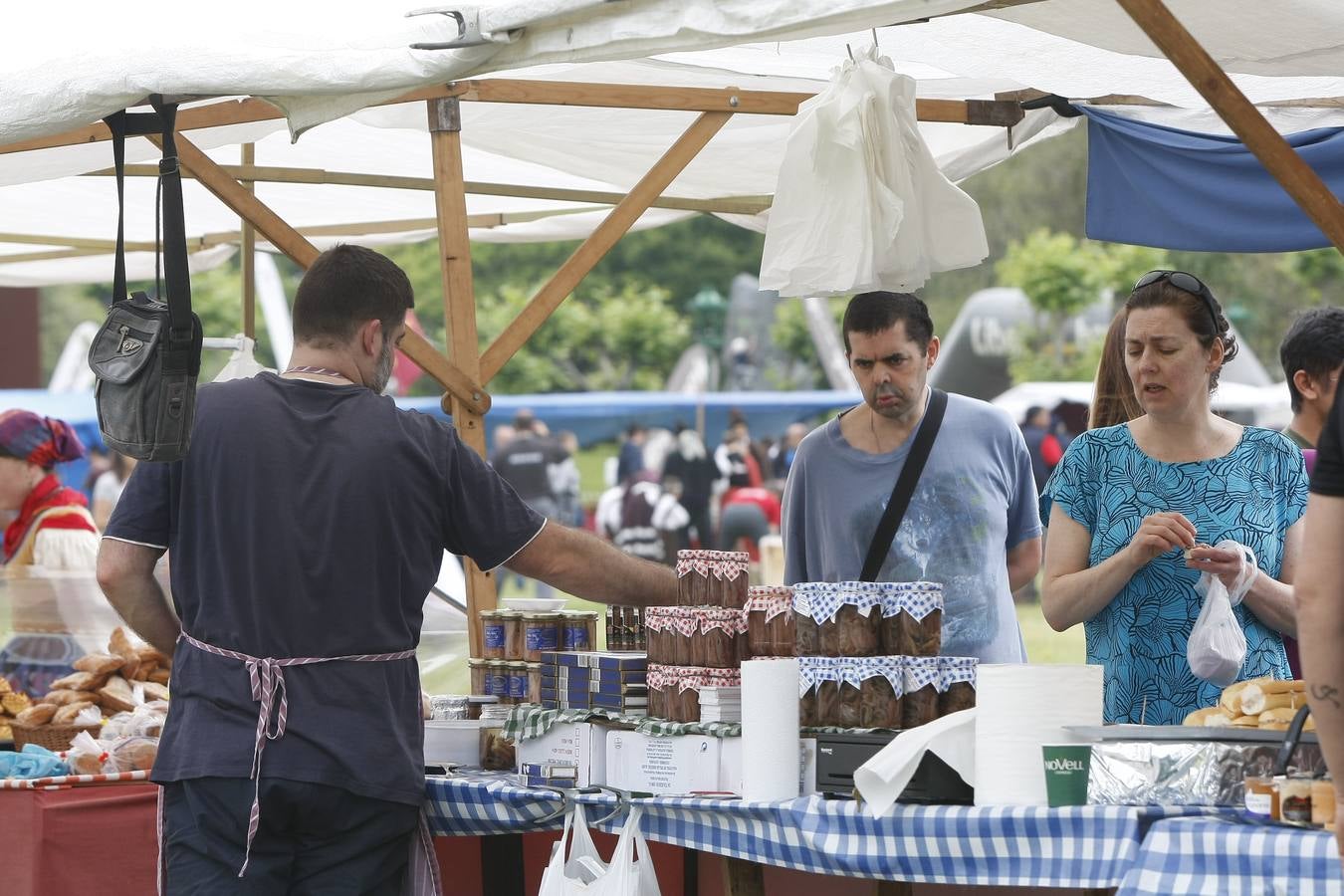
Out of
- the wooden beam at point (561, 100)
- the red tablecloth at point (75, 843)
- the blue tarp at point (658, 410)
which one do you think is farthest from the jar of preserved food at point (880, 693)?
the blue tarp at point (658, 410)

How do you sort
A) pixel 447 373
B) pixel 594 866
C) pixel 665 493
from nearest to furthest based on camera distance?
pixel 594 866, pixel 447 373, pixel 665 493

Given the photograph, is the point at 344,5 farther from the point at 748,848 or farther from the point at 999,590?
the point at 999,590

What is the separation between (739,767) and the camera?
325 centimetres

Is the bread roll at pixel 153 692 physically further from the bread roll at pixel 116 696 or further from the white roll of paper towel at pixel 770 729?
the white roll of paper towel at pixel 770 729

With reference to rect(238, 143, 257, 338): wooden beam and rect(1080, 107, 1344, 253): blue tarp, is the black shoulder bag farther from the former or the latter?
rect(238, 143, 257, 338): wooden beam

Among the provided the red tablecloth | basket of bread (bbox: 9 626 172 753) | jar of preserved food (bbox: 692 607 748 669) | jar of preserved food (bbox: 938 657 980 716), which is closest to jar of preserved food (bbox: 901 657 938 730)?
jar of preserved food (bbox: 938 657 980 716)

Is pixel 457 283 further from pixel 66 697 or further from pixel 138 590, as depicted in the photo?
pixel 66 697

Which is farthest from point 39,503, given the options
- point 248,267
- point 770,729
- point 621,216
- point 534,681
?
point 770,729

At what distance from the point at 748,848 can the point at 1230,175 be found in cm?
303

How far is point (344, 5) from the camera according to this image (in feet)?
10.9

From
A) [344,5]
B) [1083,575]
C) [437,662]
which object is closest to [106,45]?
[344,5]

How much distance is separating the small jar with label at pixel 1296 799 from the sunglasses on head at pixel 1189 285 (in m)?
1.43

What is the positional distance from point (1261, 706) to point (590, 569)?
139 centimetres

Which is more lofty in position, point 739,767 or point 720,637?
point 720,637
